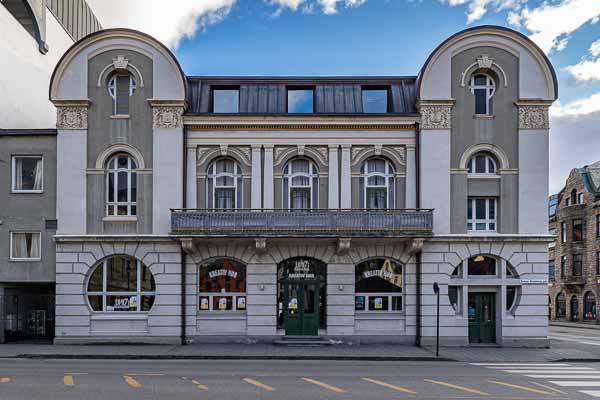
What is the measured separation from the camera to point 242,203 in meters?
23.9

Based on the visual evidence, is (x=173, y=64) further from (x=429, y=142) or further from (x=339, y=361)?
(x=339, y=361)

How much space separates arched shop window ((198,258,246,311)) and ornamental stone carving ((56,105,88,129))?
751cm

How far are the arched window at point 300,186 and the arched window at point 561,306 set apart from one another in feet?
126

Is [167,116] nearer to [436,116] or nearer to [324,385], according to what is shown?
[436,116]

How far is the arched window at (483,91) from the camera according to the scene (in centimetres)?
2383

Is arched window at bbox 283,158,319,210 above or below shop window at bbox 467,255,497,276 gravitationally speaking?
above

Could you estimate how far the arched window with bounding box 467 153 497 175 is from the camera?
23.7 metres

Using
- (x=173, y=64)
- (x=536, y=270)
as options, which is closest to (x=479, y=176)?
(x=536, y=270)

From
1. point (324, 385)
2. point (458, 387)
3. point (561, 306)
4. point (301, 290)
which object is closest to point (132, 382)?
point (324, 385)

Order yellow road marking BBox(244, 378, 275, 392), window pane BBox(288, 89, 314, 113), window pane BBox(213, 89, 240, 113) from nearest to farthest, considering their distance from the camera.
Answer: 1. yellow road marking BBox(244, 378, 275, 392)
2. window pane BBox(213, 89, 240, 113)
3. window pane BBox(288, 89, 314, 113)

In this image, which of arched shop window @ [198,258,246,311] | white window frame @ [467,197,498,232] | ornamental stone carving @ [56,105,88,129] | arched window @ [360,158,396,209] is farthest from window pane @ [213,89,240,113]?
white window frame @ [467,197,498,232]

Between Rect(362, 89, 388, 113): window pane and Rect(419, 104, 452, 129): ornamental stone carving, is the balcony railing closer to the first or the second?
Rect(419, 104, 452, 129): ornamental stone carving

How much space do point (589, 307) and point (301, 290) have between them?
35523 millimetres

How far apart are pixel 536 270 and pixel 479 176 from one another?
4.36m
